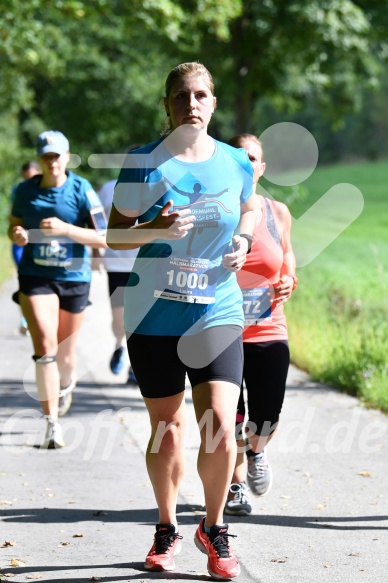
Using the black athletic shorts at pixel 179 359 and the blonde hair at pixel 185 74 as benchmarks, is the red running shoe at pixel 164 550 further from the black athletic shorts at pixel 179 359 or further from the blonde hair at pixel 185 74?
the blonde hair at pixel 185 74

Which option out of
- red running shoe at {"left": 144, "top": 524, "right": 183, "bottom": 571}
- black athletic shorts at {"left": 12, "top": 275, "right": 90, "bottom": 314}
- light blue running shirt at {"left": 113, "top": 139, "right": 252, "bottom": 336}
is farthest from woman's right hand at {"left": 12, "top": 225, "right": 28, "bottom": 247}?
red running shoe at {"left": 144, "top": 524, "right": 183, "bottom": 571}

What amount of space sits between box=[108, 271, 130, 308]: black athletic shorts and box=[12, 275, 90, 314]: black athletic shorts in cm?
193

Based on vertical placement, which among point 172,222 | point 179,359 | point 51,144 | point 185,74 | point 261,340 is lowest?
point 261,340

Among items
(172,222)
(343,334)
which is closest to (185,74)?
(172,222)

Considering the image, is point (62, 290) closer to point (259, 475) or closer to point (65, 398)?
point (65, 398)

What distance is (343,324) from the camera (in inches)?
475

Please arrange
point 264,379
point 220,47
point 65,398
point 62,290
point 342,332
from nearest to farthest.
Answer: point 264,379
point 62,290
point 65,398
point 342,332
point 220,47

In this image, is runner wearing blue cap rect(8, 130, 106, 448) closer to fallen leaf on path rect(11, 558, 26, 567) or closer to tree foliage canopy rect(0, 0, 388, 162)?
fallen leaf on path rect(11, 558, 26, 567)

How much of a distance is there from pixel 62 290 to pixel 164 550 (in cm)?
328

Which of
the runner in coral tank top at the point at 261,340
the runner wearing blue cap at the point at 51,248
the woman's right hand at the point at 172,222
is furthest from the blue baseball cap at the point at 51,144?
the woman's right hand at the point at 172,222

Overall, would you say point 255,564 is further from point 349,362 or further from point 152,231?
point 349,362

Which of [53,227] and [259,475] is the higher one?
[53,227]

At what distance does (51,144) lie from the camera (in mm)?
7805

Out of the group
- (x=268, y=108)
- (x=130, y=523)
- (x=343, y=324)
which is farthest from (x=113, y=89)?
(x=130, y=523)
